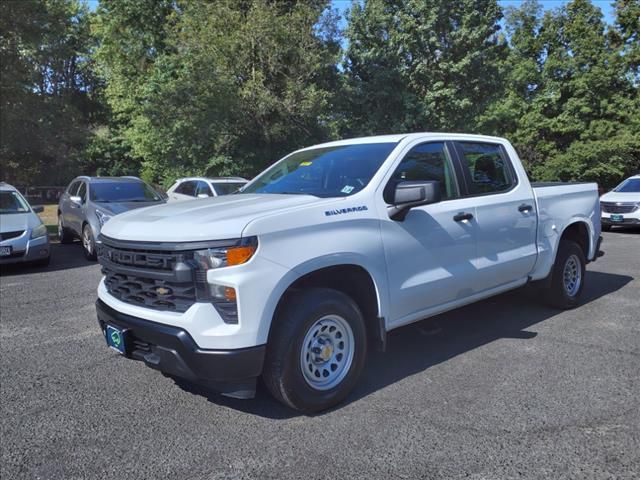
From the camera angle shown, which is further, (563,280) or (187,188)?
(187,188)

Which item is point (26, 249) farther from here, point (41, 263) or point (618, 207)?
point (618, 207)

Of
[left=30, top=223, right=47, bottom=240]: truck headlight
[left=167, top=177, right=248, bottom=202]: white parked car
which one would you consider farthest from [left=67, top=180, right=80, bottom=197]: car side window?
[left=30, top=223, right=47, bottom=240]: truck headlight

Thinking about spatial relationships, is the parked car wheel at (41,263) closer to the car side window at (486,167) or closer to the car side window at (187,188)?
the car side window at (187,188)

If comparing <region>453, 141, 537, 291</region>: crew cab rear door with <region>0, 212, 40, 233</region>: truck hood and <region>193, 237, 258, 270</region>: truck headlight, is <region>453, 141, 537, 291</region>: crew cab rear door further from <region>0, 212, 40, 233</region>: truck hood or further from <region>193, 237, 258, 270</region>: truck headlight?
<region>0, 212, 40, 233</region>: truck hood

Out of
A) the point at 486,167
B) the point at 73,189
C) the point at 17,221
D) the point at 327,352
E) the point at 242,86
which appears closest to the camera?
the point at 327,352

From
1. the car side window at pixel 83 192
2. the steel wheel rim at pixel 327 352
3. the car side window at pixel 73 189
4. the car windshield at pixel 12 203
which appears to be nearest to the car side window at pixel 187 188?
the car side window at pixel 73 189

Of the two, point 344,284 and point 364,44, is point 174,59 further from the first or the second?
point 344,284

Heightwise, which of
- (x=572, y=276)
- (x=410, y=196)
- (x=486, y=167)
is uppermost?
(x=486, y=167)

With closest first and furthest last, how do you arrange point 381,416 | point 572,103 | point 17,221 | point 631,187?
point 381,416 → point 17,221 → point 631,187 → point 572,103

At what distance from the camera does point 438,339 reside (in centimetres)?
507

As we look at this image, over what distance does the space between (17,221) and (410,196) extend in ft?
26.1

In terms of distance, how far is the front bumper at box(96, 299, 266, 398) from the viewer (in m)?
3.08

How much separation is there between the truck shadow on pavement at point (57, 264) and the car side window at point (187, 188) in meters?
3.23

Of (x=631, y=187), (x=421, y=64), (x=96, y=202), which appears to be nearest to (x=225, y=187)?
(x=96, y=202)
